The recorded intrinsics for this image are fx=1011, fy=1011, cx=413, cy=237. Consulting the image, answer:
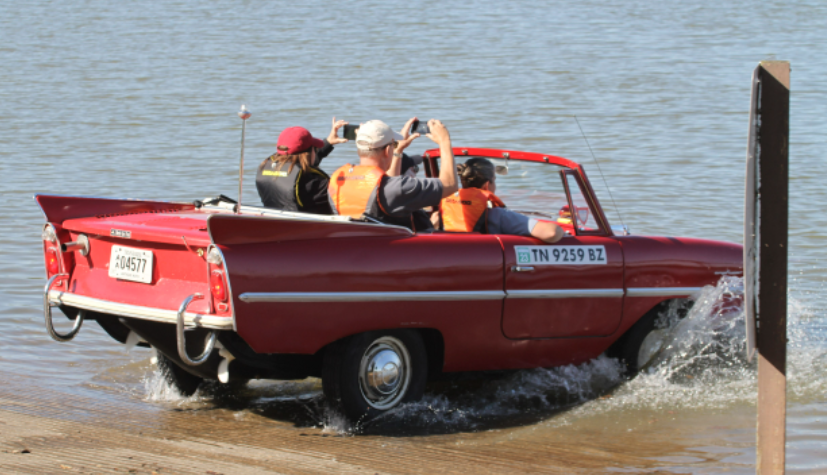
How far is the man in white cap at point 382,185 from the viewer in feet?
17.2

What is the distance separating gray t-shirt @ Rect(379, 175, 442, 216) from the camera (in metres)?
5.23

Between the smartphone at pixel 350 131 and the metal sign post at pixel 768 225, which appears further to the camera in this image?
the smartphone at pixel 350 131

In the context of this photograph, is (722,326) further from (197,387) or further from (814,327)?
(197,387)

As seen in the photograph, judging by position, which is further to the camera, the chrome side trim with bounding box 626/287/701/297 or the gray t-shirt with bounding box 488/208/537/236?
the chrome side trim with bounding box 626/287/701/297

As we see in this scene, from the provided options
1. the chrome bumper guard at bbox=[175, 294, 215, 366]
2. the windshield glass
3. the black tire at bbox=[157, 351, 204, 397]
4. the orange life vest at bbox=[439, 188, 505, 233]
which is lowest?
the black tire at bbox=[157, 351, 204, 397]

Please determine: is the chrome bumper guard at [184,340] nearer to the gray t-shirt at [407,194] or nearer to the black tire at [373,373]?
the black tire at [373,373]

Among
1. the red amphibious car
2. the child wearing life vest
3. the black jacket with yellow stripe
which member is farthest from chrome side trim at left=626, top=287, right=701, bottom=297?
the black jacket with yellow stripe

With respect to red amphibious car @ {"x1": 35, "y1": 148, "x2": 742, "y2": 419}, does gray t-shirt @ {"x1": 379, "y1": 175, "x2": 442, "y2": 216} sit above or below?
above

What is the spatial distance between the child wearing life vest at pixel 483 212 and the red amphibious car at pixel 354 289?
11 cm

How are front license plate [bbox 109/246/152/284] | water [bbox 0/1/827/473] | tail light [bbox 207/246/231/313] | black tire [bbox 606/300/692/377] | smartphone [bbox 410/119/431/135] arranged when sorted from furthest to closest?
black tire [bbox 606/300/692/377] < water [bbox 0/1/827/473] < smartphone [bbox 410/119/431/135] < front license plate [bbox 109/246/152/284] < tail light [bbox 207/246/231/313]

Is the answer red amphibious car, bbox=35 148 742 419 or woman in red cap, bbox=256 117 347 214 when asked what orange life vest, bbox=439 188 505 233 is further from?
woman in red cap, bbox=256 117 347 214

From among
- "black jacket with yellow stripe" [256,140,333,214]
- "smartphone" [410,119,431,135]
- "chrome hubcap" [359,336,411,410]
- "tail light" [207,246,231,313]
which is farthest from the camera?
"smartphone" [410,119,431,135]

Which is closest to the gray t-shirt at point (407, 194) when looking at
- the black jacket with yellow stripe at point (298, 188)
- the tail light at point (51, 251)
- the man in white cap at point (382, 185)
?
the man in white cap at point (382, 185)

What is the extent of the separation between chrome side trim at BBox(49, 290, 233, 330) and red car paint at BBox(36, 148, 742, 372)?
0.03 metres
